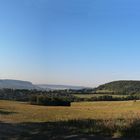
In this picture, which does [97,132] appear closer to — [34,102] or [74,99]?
[34,102]

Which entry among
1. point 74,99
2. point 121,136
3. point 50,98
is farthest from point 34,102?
point 121,136

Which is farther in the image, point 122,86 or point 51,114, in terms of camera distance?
point 122,86

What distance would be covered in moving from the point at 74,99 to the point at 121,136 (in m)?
121

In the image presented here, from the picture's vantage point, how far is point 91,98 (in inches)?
5349

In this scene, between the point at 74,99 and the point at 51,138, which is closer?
the point at 51,138

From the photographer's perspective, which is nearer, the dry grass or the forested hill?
the dry grass

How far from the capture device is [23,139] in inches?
652

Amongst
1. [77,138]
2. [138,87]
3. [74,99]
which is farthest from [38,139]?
[138,87]

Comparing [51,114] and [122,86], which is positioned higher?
[122,86]

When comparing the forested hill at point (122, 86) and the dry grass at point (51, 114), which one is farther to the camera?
the forested hill at point (122, 86)

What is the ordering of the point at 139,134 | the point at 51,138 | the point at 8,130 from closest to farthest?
the point at 139,134, the point at 51,138, the point at 8,130

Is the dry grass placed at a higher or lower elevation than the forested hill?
lower

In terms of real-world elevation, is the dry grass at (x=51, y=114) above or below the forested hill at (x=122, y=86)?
below

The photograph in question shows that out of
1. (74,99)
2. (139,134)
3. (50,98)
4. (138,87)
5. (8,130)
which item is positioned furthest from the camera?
(138,87)
